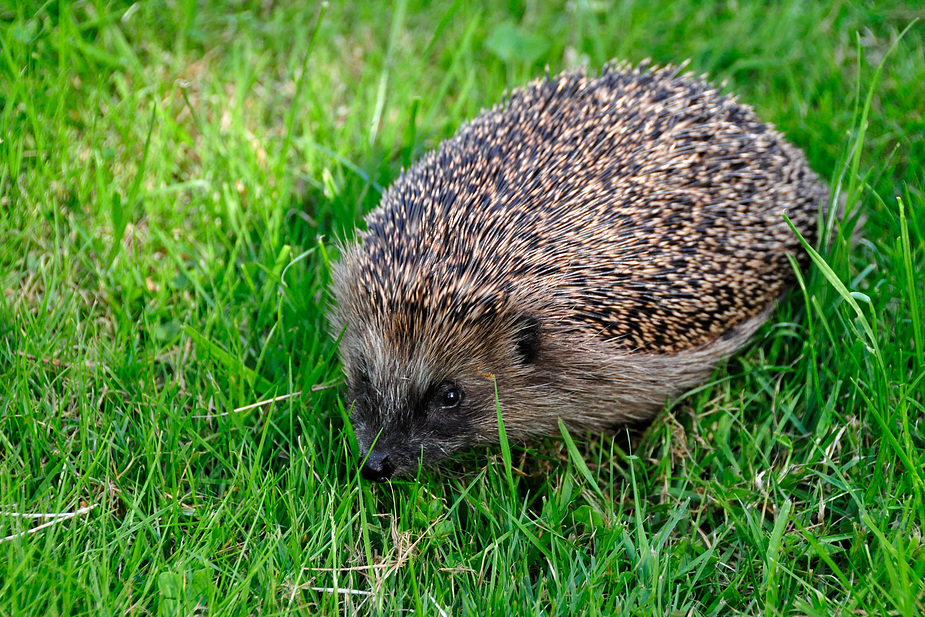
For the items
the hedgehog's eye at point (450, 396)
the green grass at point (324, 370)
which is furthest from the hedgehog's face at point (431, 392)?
A: the green grass at point (324, 370)

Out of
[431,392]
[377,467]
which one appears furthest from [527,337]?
[377,467]

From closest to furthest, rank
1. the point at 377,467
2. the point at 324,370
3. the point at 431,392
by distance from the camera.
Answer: the point at 377,467 → the point at 431,392 → the point at 324,370

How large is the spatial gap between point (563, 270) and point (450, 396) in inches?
31.5

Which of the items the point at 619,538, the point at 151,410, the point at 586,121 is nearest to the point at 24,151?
the point at 151,410

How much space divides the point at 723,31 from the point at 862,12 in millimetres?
993

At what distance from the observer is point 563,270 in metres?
3.95

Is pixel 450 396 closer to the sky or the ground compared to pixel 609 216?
closer to the ground

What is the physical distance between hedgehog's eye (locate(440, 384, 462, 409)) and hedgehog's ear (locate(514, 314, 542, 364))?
1.14 ft

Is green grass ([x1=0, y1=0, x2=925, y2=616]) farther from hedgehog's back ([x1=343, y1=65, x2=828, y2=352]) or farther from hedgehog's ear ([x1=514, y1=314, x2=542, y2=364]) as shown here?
hedgehog's ear ([x1=514, y1=314, x2=542, y2=364])

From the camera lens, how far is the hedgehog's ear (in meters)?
3.88

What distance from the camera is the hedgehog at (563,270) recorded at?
3.87 m

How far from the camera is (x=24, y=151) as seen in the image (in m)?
4.64

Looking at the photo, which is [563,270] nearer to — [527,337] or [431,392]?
[527,337]

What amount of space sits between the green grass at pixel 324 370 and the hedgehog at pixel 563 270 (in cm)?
20
